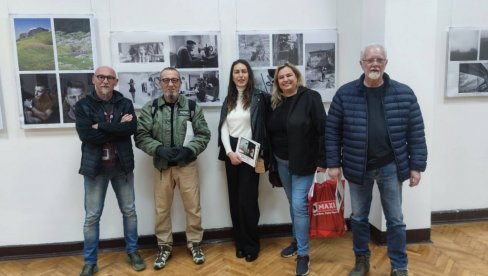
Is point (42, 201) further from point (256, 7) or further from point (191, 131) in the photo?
point (256, 7)

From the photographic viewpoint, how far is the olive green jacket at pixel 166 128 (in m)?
2.94

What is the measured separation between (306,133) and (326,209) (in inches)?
29.2

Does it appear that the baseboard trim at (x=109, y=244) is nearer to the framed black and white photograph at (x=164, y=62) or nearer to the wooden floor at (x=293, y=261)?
the wooden floor at (x=293, y=261)

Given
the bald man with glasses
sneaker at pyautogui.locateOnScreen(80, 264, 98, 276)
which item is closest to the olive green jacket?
the bald man with glasses

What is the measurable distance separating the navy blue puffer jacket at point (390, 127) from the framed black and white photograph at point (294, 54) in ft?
2.98

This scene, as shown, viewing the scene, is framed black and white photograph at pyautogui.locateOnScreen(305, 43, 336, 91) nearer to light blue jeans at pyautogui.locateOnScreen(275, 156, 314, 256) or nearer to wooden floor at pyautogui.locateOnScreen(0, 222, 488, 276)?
light blue jeans at pyautogui.locateOnScreen(275, 156, 314, 256)

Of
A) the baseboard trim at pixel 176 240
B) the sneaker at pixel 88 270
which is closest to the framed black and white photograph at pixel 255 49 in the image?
the baseboard trim at pixel 176 240

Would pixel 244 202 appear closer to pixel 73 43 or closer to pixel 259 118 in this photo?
pixel 259 118

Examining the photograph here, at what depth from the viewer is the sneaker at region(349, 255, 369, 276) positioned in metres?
2.75

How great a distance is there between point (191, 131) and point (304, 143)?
95cm

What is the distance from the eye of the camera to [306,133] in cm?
264

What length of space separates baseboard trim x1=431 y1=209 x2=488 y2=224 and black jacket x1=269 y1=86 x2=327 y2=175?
1.80m

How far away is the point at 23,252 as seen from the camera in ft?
10.7

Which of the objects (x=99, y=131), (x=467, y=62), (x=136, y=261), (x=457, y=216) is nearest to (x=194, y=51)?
(x=99, y=131)
